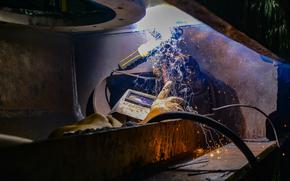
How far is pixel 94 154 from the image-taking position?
80.8 inches

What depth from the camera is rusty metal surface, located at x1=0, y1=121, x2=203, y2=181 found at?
5.24 ft

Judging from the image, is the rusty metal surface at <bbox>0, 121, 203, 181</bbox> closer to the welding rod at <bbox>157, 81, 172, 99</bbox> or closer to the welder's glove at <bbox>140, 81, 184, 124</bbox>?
the welder's glove at <bbox>140, 81, 184, 124</bbox>

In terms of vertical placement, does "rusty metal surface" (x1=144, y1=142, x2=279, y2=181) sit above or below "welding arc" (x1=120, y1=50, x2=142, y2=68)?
below

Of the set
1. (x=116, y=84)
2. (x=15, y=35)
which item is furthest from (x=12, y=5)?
(x=116, y=84)

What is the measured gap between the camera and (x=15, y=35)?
4.50 m

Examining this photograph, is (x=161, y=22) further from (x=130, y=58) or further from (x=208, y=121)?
(x=208, y=121)

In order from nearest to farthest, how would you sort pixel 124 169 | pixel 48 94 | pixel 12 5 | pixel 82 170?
pixel 82 170
pixel 124 169
pixel 12 5
pixel 48 94

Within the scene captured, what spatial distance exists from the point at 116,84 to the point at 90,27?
1255mm

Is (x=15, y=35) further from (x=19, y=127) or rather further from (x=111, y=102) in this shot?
(x=111, y=102)

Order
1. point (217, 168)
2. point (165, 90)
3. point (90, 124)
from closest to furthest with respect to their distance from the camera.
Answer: point (217, 168)
point (90, 124)
point (165, 90)

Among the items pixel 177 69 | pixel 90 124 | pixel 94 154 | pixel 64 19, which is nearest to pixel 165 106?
pixel 177 69

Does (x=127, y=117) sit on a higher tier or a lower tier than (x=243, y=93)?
lower

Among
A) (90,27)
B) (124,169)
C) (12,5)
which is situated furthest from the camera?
(90,27)

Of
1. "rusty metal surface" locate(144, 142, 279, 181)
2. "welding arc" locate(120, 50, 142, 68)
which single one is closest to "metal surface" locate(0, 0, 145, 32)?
"welding arc" locate(120, 50, 142, 68)
